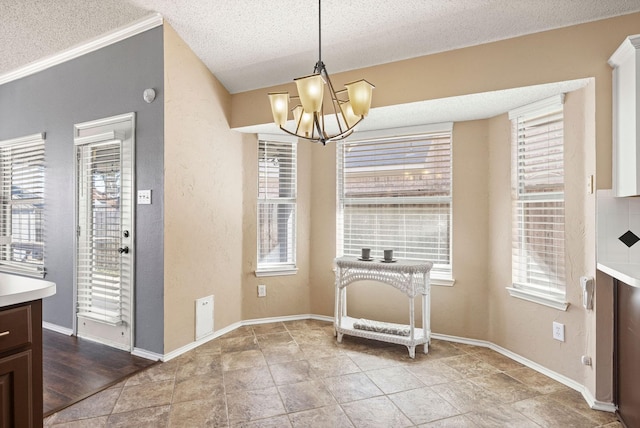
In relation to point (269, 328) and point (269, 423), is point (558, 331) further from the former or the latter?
point (269, 328)

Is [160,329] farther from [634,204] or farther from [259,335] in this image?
[634,204]

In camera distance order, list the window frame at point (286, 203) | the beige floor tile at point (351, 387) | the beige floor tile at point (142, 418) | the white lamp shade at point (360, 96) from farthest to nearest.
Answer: the window frame at point (286, 203), the beige floor tile at point (351, 387), the beige floor tile at point (142, 418), the white lamp shade at point (360, 96)

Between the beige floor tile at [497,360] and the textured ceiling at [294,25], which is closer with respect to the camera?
the textured ceiling at [294,25]

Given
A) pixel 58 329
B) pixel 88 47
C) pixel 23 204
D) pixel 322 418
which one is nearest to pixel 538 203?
pixel 322 418

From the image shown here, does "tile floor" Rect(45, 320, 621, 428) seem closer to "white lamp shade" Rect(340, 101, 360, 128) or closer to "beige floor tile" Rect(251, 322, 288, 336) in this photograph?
"beige floor tile" Rect(251, 322, 288, 336)

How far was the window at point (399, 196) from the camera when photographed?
3334 millimetres

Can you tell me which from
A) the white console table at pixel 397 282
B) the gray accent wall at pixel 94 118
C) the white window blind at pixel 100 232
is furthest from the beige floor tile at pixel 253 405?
the white window blind at pixel 100 232

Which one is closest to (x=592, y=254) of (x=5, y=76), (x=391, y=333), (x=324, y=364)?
(x=391, y=333)

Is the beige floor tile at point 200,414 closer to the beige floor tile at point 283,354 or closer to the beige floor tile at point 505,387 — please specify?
the beige floor tile at point 283,354

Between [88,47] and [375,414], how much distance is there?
4025 millimetres

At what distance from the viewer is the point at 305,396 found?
2256mm

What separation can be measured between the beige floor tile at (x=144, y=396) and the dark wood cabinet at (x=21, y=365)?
29.2 inches

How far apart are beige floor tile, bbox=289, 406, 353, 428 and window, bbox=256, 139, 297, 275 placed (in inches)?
73.1

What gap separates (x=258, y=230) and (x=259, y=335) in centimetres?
114
